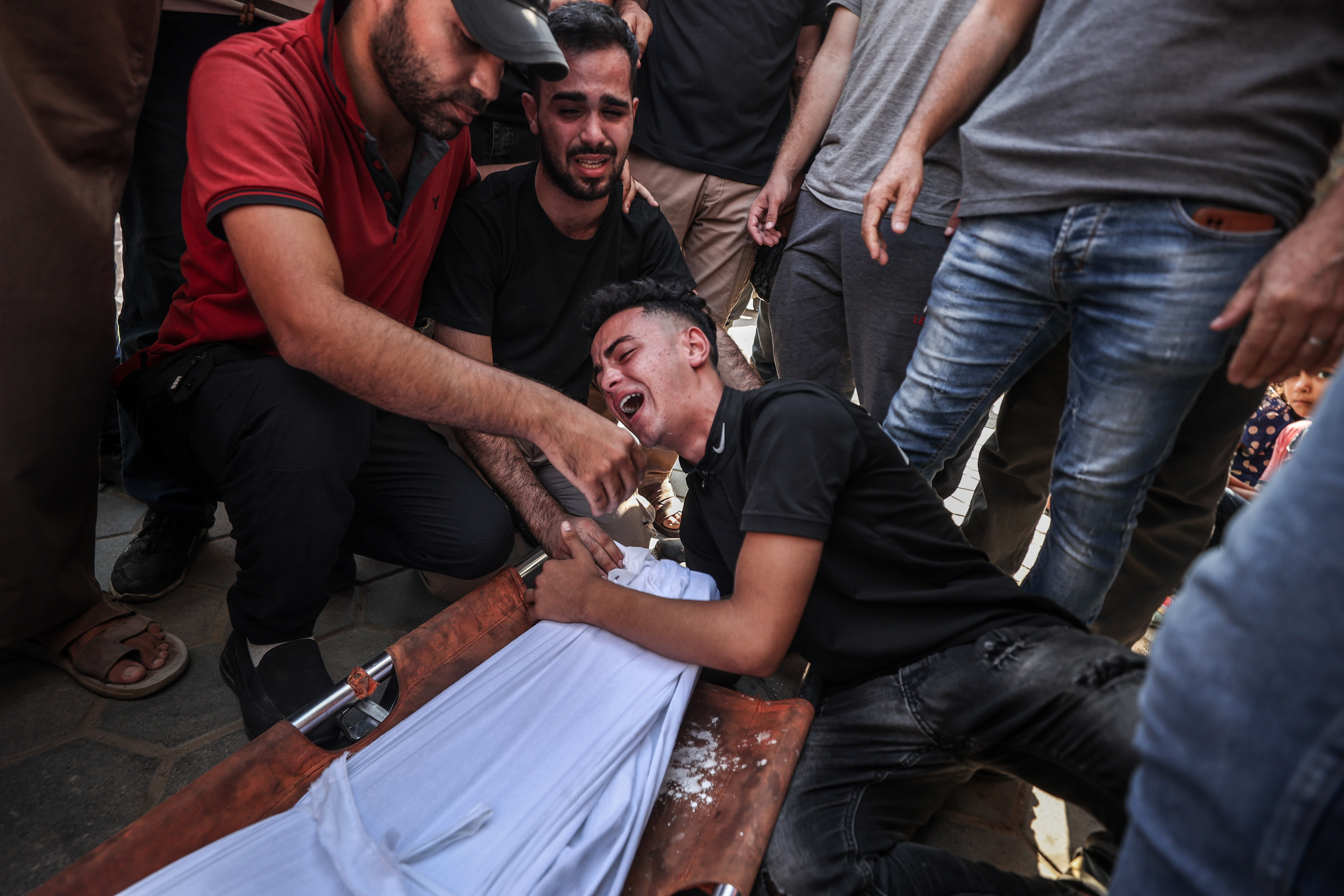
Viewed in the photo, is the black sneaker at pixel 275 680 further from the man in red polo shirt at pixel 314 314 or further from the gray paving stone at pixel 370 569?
the gray paving stone at pixel 370 569

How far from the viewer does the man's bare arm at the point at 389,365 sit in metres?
1.44

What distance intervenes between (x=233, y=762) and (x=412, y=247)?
1407 millimetres

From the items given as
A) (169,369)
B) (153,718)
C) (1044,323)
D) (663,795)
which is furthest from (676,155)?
(153,718)

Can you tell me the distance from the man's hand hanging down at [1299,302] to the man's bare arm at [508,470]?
150cm

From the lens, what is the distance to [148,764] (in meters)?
1.70

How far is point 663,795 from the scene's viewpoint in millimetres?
1420

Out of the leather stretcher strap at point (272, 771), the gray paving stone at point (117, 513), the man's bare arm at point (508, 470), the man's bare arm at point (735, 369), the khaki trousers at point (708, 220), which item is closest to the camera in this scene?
the leather stretcher strap at point (272, 771)

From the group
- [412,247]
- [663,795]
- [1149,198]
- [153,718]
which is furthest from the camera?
[412,247]

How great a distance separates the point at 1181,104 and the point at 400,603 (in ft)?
8.09

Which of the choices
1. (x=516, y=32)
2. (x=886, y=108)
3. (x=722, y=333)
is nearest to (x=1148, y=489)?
(x=886, y=108)

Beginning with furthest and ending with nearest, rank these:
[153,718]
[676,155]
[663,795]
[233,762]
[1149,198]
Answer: [676,155]
[153,718]
[663,795]
[1149,198]
[233,762]

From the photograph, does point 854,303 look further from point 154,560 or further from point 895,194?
point 154,560

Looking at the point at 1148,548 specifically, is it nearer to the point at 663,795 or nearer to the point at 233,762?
the point at 663,795

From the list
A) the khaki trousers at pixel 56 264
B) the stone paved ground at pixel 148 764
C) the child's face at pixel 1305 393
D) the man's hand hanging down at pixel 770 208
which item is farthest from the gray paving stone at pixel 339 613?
the child's face at pixel 1305 393
